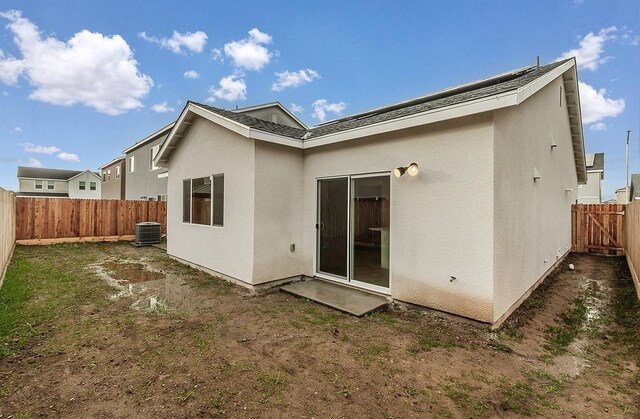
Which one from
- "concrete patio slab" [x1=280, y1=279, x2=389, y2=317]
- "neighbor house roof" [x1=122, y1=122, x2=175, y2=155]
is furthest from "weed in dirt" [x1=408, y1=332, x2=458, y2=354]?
"neighbor house roof" [x1=122, y1=122, x2=175, y2=155]

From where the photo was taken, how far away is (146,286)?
6.02 metres

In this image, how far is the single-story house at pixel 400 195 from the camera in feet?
13.1

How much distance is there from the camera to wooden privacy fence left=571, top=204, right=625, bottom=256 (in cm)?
1026

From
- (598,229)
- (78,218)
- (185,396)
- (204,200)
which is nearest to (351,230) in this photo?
(185,396)

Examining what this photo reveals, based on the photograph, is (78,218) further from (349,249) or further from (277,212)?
(349,249)

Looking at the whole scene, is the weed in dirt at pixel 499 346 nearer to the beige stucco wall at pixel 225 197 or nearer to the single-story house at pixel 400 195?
the single-story house at pixel 400 195

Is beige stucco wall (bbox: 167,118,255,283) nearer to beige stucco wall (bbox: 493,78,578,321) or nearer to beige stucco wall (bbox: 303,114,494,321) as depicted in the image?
beige stucco wall (bbox: 303,114,494,321)

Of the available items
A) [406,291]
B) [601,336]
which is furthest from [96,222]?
[601,336]

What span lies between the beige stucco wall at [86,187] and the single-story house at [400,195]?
35.3 meters

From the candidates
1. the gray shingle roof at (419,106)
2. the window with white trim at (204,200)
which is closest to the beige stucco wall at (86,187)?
the window with white trim at (204,200)

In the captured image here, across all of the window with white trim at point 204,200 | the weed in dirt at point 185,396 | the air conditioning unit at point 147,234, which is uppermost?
the window with white trim at point 204,200

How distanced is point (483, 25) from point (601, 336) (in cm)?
954

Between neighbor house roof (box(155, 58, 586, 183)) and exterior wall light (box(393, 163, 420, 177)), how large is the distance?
0.65m

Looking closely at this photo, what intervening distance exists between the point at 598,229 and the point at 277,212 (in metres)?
12.4
